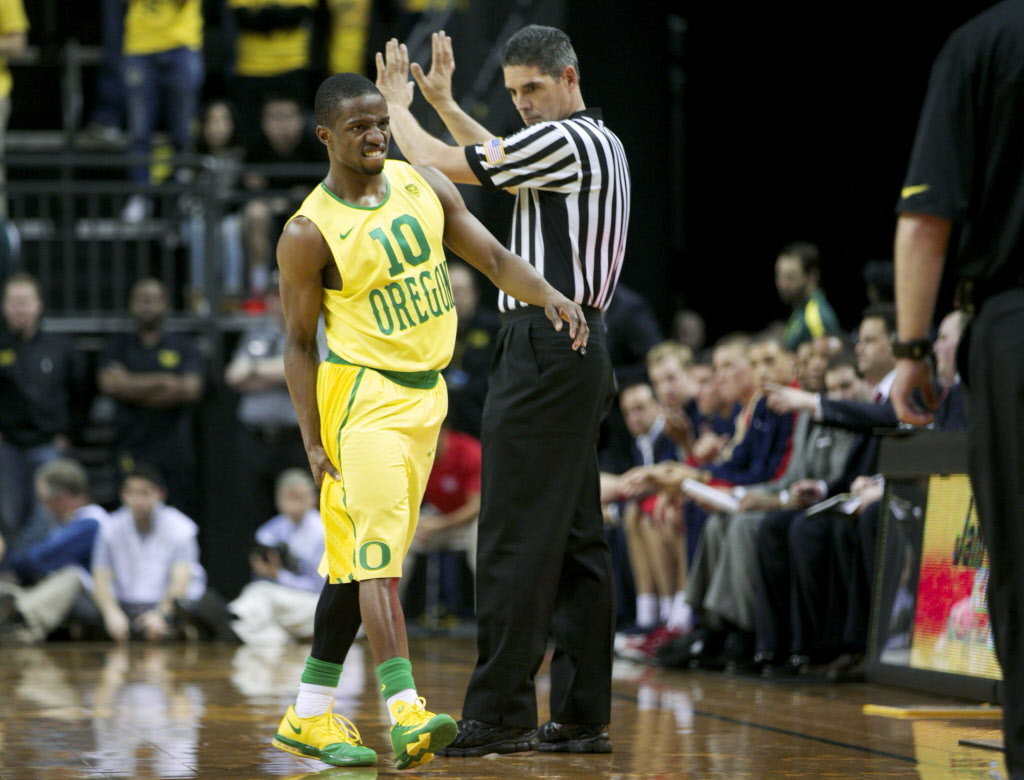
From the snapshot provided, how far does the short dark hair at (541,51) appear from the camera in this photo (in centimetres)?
477

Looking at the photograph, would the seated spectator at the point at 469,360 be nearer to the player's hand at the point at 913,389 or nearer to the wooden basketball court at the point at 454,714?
the wooden basketball court at the point at 454,714

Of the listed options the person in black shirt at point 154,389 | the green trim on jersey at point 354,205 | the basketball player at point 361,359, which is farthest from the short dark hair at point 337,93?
the person in black shirt at point 154,389

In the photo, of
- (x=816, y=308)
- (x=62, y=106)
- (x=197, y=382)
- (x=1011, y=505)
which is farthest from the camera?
(x=62, y=106)

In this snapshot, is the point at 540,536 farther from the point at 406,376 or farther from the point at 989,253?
the point at 989,253

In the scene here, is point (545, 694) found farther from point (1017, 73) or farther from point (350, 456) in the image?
point (1017, 73)

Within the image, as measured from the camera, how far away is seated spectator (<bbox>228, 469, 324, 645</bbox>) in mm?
10266

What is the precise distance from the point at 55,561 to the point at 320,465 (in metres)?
6.57

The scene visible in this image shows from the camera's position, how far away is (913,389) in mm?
3475

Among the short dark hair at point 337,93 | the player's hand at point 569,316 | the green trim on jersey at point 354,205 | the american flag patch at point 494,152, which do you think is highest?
the short dark hair at point 337,93

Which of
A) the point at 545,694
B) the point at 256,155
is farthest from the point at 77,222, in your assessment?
the point at 545,694

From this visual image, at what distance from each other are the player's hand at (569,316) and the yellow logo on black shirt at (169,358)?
23.4ft

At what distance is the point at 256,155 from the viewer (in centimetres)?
1310

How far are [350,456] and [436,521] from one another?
6.24 m

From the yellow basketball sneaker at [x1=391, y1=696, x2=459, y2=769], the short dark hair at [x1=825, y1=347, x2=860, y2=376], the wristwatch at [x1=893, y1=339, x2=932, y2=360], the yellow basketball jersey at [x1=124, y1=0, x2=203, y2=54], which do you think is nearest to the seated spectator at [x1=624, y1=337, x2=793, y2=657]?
the short dark hair at [x1=825, y1=347, x2=860, y2=376]
